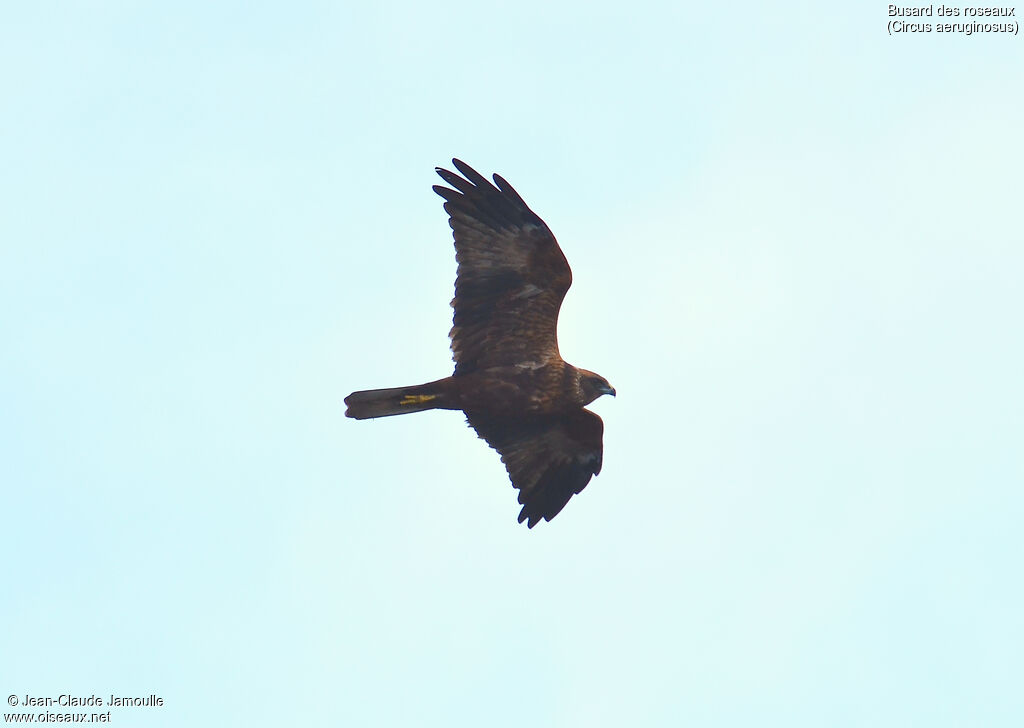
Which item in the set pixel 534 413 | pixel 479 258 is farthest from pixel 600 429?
pixel 479 258

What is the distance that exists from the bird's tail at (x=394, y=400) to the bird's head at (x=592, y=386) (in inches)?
62.4

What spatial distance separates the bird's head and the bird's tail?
159cm

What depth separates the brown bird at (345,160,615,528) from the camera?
2220 cm

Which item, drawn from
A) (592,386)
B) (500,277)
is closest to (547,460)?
(592,386)

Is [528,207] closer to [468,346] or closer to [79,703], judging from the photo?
[468,346]

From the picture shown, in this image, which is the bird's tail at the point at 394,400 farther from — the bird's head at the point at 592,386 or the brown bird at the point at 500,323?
the bird's head at the point at 592,386

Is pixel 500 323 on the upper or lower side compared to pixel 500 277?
lower

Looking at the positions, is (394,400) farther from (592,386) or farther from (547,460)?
(592,386)

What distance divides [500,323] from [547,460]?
1.78m

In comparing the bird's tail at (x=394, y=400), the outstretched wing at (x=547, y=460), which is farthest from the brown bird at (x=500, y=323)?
the outstretched wing at (x=547, y=460)

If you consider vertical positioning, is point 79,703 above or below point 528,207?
below

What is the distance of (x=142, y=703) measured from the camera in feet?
78.1

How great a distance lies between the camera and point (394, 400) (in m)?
22.1

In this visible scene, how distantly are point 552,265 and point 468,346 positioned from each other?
50.9 inches
